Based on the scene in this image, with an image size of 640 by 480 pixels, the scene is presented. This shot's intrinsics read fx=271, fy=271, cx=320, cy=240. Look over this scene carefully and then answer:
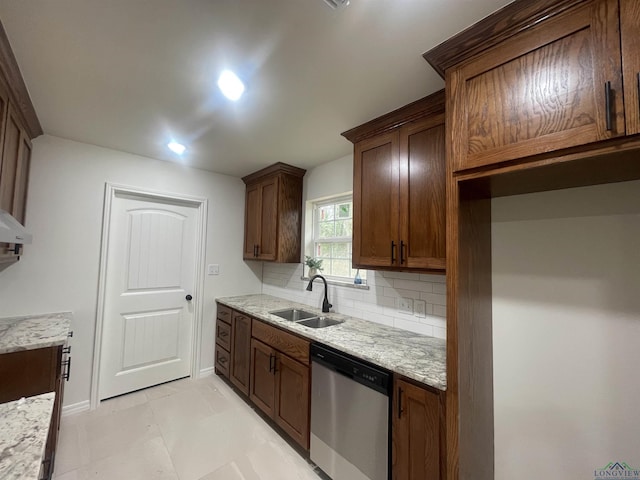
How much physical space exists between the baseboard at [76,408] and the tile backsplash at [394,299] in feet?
7.05

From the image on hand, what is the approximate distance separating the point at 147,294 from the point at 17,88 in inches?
76.7

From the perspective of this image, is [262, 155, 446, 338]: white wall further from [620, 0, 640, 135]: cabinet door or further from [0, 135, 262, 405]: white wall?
[0, 135, 262, 405]: white wall

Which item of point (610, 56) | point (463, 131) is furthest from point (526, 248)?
point (610, 56)

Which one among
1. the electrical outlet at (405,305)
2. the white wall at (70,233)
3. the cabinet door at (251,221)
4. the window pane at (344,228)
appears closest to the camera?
the electrical outlet at (405,305)

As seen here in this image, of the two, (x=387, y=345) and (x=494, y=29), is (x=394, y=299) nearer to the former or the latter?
(x=387, y=345)

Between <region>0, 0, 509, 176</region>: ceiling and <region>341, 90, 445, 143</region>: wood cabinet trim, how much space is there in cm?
5

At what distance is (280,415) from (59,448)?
160 centimetres

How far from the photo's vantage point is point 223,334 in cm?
309

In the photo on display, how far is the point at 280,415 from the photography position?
2154 millimetres

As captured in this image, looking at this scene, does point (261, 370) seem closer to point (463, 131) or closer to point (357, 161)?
point (357, 161)

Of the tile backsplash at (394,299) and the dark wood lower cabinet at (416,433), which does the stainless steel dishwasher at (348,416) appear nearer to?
the dark wood lower cabinet at (416,433)

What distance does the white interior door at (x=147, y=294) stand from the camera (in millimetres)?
2688

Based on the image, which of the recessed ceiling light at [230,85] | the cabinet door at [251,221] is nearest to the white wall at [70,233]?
the cabinet door at [251,221]

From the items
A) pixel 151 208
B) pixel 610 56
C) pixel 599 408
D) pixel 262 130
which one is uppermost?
pixel 262 130
